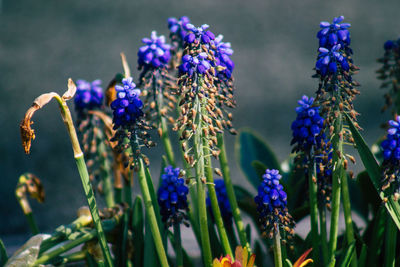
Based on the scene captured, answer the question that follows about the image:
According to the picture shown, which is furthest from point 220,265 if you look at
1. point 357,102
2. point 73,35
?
point 73,35

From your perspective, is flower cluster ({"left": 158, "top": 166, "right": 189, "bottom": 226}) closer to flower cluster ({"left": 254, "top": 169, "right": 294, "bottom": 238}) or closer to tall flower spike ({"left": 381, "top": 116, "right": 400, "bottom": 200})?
flower cluster ({"left": 254, "top": 169, "right": 294, "bottom": 238})

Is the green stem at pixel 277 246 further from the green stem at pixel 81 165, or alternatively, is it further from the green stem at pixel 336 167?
the green stem at pixel 81 165

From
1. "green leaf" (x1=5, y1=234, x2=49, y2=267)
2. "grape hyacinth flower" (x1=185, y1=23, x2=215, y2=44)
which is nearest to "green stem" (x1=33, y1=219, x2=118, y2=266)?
"green leaf" (x1=5, y1=234, x2=49, y2=267)

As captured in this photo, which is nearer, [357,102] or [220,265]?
[220,265]

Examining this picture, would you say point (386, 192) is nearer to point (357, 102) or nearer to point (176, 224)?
point (176, 224)

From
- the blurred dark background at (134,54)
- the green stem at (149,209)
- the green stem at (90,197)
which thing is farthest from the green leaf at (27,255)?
the blurred dark background at (134,54)

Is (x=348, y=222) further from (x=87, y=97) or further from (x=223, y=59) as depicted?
(x=87, y=97)
